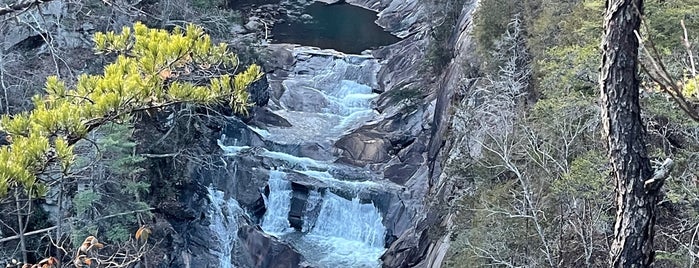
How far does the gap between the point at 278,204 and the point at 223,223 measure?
187cm

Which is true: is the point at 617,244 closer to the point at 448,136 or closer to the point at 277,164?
the point at 448,136

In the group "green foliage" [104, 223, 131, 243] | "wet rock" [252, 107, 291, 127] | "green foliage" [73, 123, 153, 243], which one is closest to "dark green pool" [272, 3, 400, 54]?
"wet rock" [252, 107, 291, 127]

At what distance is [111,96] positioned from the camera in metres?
3.90

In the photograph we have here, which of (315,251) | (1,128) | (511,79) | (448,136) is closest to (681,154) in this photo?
(511,79)

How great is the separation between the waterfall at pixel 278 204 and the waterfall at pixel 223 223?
3.11 ft

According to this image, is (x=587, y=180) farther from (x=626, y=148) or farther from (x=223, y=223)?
(x=223, y=223)

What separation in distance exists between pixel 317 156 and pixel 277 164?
1502 millimetres

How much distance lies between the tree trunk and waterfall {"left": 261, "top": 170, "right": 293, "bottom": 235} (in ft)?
51.5

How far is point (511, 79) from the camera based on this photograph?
13.8 m

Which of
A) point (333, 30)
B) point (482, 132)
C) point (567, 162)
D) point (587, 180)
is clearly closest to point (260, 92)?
point (333, 30)

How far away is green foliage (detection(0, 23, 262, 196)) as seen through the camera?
12.2 ft

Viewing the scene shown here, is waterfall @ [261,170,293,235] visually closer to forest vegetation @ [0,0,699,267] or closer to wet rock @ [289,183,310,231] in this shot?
wet rock @ [289,183,310,231]

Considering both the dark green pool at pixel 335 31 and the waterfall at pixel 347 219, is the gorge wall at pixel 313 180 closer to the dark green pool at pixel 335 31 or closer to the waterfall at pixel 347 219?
the waterfall at pixel 347 219

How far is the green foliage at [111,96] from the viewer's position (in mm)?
3713
